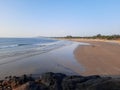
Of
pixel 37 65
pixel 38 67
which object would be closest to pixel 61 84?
pixel 38 67

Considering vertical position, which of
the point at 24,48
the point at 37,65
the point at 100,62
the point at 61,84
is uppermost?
the point at 61,84

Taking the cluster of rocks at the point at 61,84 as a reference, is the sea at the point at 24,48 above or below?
below

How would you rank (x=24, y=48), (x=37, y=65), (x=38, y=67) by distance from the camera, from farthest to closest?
(x=24, y=48), (x=37, y=65), (x=38, y=67)

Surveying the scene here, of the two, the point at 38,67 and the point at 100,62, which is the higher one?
the point at 38,67

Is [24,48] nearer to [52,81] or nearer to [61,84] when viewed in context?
[52,81]

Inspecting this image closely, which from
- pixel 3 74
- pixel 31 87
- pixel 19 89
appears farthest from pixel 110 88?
pixel 3 74

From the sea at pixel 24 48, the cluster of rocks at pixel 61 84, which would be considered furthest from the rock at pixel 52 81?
the sea at pixel 24 48

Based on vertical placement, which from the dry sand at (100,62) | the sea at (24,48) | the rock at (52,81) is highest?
the rock at (52,81)

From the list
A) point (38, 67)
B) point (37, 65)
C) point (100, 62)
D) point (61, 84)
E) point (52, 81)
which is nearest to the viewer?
point (61, 84)

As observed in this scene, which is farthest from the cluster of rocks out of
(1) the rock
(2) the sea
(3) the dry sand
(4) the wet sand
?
(2) the sea

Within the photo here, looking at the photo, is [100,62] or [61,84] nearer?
[61,84]

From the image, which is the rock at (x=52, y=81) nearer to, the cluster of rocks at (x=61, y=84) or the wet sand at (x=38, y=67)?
the cluster of rocks at (x=61, y=84)

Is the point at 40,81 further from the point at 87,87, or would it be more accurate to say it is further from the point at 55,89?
the point at 87,87

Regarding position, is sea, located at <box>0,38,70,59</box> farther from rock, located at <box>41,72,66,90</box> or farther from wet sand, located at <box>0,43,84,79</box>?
rock, located at <box>41,72,66,90</box>
